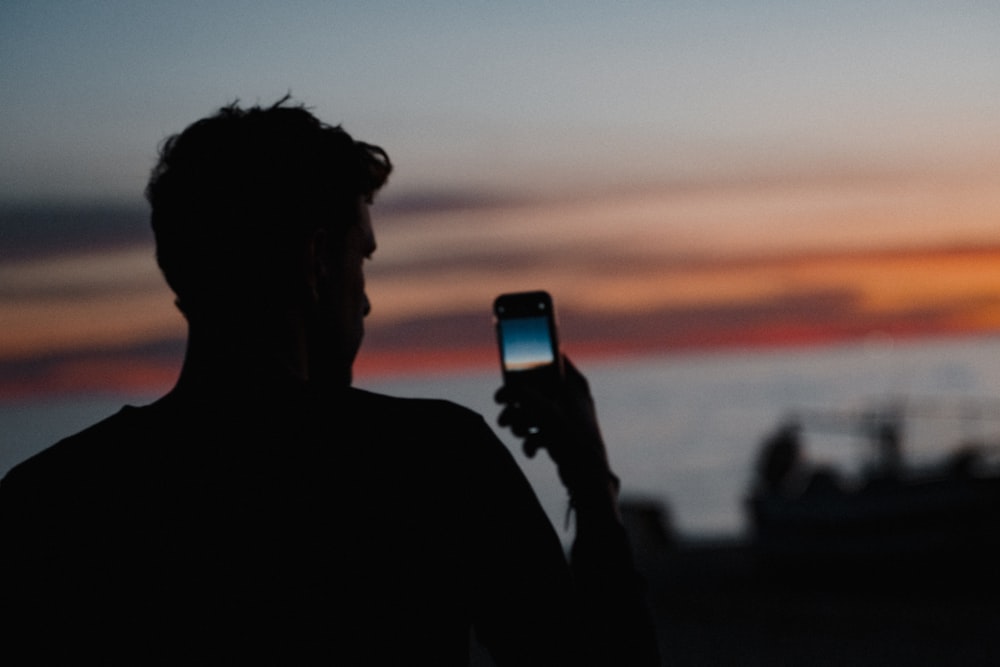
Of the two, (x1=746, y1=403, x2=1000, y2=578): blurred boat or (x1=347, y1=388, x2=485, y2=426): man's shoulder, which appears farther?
(x1=746, y1=403, x2=1000, y2=578): blurred boat

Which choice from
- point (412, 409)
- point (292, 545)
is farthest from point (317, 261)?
point (292, 545)

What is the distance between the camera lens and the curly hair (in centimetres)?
170

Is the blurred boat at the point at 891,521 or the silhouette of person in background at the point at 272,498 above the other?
the silhouette of person in background at the point at 272,498

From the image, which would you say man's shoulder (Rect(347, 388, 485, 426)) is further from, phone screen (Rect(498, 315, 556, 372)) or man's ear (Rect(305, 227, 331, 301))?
phone screen (Rect(498, 315, 556, 372))

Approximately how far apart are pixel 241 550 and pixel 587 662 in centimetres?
46

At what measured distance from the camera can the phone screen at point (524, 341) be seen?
8.63ft

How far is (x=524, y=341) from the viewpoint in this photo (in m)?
2.74

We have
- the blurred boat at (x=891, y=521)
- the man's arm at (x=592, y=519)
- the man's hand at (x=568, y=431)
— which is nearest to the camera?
the man's arm at (x=592, y=519)

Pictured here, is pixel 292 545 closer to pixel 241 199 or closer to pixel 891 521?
pixel 241 199

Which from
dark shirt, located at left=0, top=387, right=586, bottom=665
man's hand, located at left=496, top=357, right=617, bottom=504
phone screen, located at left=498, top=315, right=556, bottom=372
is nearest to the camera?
dark shirt, located at left=0, top=387, right=586, bottom=665

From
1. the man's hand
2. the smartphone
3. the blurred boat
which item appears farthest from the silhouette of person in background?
the blurred boat

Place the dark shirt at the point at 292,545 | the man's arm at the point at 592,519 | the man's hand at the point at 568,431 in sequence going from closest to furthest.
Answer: the dark shirt at the point at 292,545 → the man's arm at the point at 592,519 → the man's hand at the point at 568,431

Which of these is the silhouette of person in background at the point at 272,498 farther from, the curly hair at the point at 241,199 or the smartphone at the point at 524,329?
the smartphone at the point at 524,329

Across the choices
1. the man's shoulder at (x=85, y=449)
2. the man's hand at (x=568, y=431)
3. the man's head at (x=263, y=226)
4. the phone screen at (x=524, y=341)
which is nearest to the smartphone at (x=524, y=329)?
the phone screen at (x=524, y=341)
